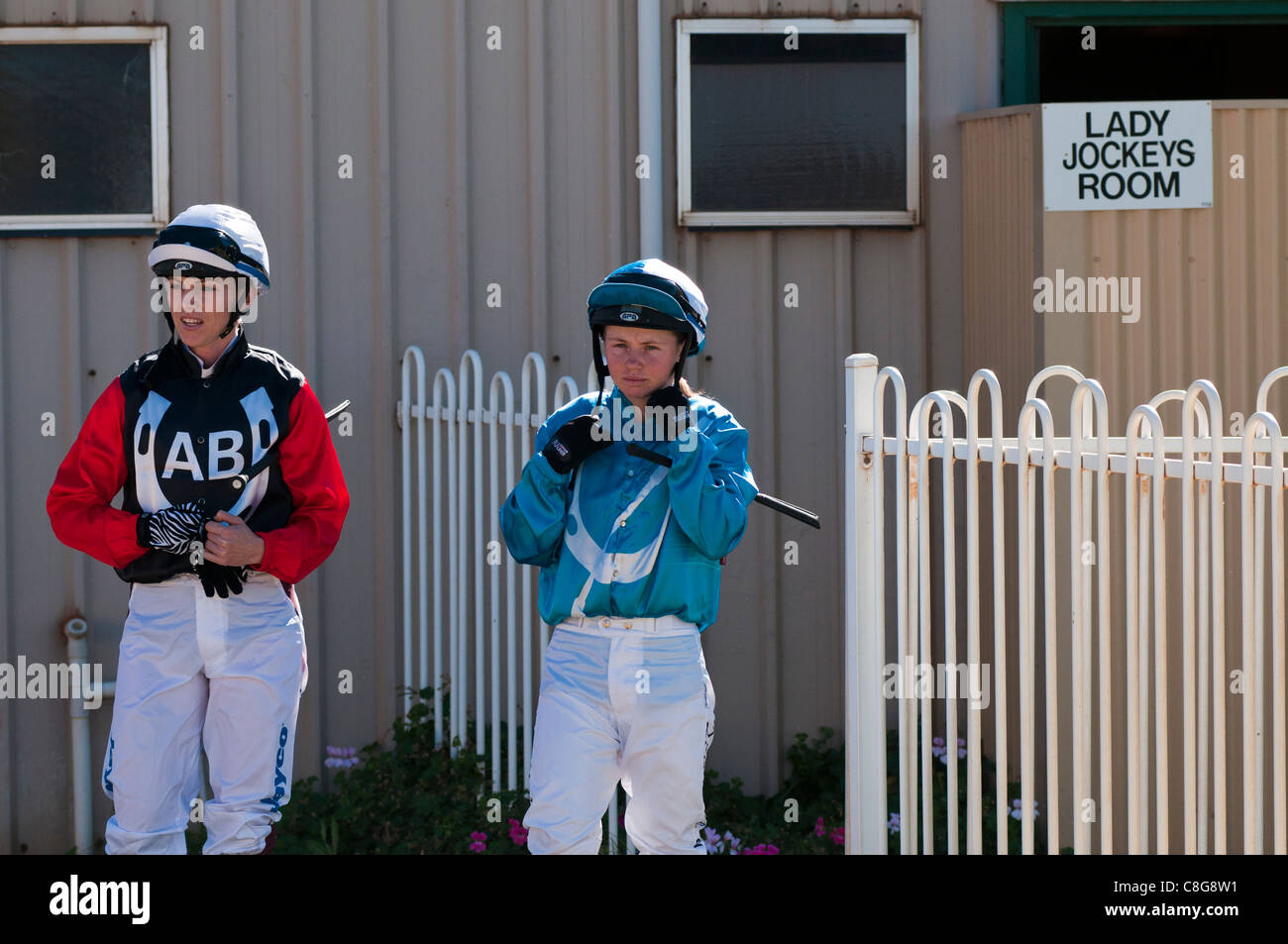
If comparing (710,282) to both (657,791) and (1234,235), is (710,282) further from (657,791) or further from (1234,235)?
(657,791)

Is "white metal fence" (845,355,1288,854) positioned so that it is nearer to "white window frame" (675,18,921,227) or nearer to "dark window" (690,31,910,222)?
"white window frame" (675,18,921,227)

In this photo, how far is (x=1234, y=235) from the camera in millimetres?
5664

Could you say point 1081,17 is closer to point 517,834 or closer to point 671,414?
point 671,414

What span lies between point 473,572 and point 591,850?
8.46 ft

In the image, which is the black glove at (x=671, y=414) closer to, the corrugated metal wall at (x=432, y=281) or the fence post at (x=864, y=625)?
the fence post at (x=864, y=625)

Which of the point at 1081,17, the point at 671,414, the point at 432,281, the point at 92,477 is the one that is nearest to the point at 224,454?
the point at 92,477

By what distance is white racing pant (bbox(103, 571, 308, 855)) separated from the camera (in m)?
3.74

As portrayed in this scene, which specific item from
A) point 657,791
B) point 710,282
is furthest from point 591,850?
point 710,282

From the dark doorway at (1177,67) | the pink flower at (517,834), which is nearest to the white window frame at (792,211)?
the dark doorway at (1177,67)

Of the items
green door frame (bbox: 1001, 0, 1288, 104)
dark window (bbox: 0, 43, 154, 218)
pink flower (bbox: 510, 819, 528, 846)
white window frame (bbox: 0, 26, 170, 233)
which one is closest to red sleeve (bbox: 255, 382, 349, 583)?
pink flower (bbox: 510, 819, 528, 846)

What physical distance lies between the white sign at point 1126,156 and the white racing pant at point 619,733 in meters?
2.85

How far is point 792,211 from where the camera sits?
636 centimetres

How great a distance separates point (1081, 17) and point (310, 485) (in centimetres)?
421

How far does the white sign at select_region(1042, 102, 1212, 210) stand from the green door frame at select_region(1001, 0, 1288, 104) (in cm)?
Result: 76
